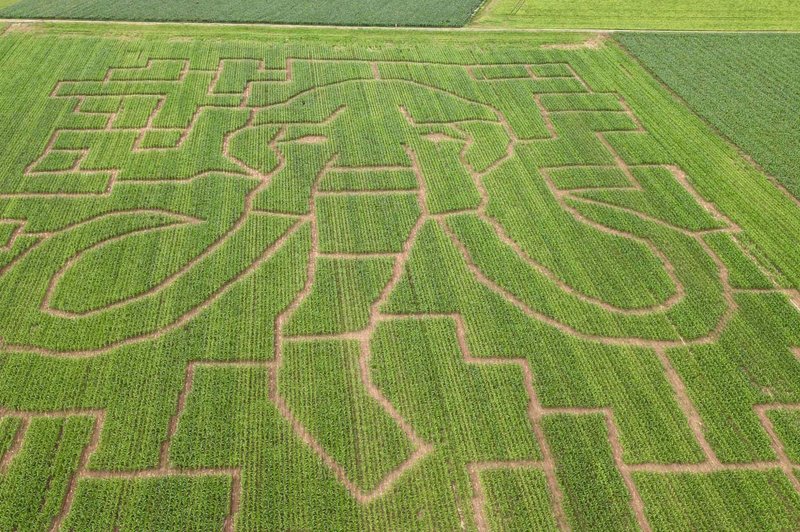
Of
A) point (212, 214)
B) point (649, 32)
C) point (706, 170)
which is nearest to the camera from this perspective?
point (212, 214)

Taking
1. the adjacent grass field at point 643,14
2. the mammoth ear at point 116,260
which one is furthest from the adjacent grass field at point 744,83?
the mammoth ear at point 116,260

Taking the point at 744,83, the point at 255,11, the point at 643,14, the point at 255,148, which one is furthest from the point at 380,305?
the point at 643,14

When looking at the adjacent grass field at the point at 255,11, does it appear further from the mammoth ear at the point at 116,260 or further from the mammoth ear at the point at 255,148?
the mammoth ear at the point at 116,260

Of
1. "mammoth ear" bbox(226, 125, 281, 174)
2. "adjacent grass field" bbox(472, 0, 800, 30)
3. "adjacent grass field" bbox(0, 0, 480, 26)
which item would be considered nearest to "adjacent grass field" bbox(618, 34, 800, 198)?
"adjacent grass field" bbox(472, 0, 800, 30)

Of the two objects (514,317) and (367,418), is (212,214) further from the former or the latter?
(514,317)

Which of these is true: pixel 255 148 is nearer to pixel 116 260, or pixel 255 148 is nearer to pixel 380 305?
pixel 116 260

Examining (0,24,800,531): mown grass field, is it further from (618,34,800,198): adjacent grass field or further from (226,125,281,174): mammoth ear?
(618,34,800,198): adjacent grass field

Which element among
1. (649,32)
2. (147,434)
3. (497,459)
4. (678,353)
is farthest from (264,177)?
(649,32)
